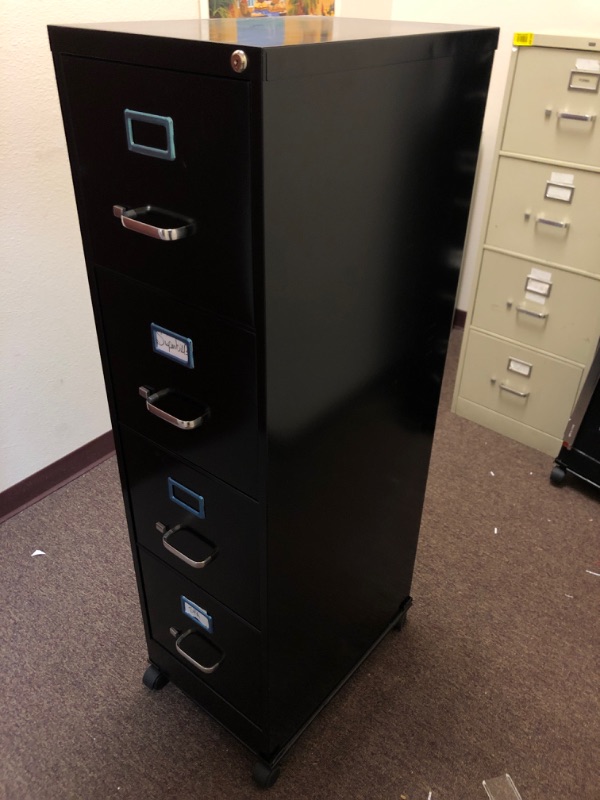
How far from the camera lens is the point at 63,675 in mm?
1418

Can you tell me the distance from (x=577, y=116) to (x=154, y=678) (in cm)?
177

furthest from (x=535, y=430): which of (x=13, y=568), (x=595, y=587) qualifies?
(x=13, y=568)

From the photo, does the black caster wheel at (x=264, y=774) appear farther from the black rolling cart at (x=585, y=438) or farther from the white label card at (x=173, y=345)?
the black rolling cart at (x=585, y=438)

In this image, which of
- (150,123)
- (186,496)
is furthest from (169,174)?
(186,496)

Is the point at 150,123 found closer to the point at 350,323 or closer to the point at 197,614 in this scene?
the point at 350,323

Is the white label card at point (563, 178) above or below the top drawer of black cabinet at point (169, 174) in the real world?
below

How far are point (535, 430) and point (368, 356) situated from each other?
1.37 meters

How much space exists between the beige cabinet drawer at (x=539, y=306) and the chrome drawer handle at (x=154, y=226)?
148 cm

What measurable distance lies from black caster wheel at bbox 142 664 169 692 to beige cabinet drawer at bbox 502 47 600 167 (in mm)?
1693

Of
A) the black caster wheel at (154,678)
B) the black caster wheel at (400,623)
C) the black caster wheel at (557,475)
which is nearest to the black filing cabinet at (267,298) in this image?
the black caster wheel at (154,678)

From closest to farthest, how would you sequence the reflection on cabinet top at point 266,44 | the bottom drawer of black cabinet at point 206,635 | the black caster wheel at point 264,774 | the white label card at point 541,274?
1. the reflection on cabinet top at point 266,44
2. the bottom drawer of black cabinet at point 206,635
3. the black caster wheel at point 264,774
4. the white label card at point 541,274

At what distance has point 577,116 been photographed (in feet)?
5.74

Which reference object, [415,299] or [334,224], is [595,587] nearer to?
[415,299]

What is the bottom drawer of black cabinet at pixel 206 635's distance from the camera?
1093 mm
